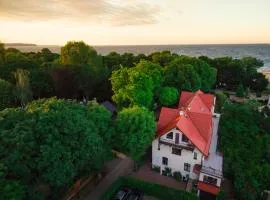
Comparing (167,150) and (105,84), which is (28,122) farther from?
(105,84)

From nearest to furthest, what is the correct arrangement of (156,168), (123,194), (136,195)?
(123,194)
(136,195)
(156,168)

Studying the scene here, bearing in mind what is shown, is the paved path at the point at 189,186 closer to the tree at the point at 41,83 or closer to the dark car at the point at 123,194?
the dark car at the point at 123,194

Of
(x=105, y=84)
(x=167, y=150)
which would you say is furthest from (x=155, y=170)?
(x=105, y=84)

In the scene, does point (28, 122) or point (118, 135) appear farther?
point (118, 135)

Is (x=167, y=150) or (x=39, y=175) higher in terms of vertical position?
(x=39, y=175)

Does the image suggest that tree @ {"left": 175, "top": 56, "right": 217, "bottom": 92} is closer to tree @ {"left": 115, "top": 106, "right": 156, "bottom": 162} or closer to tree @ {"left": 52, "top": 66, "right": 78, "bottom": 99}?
tree @ {"left": 52, "top": 66, "right": 78, "bottom": 99}

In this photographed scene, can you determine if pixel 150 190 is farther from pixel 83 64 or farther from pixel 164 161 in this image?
pixel 83 64

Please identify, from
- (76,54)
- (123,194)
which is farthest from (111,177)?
(76,54)
